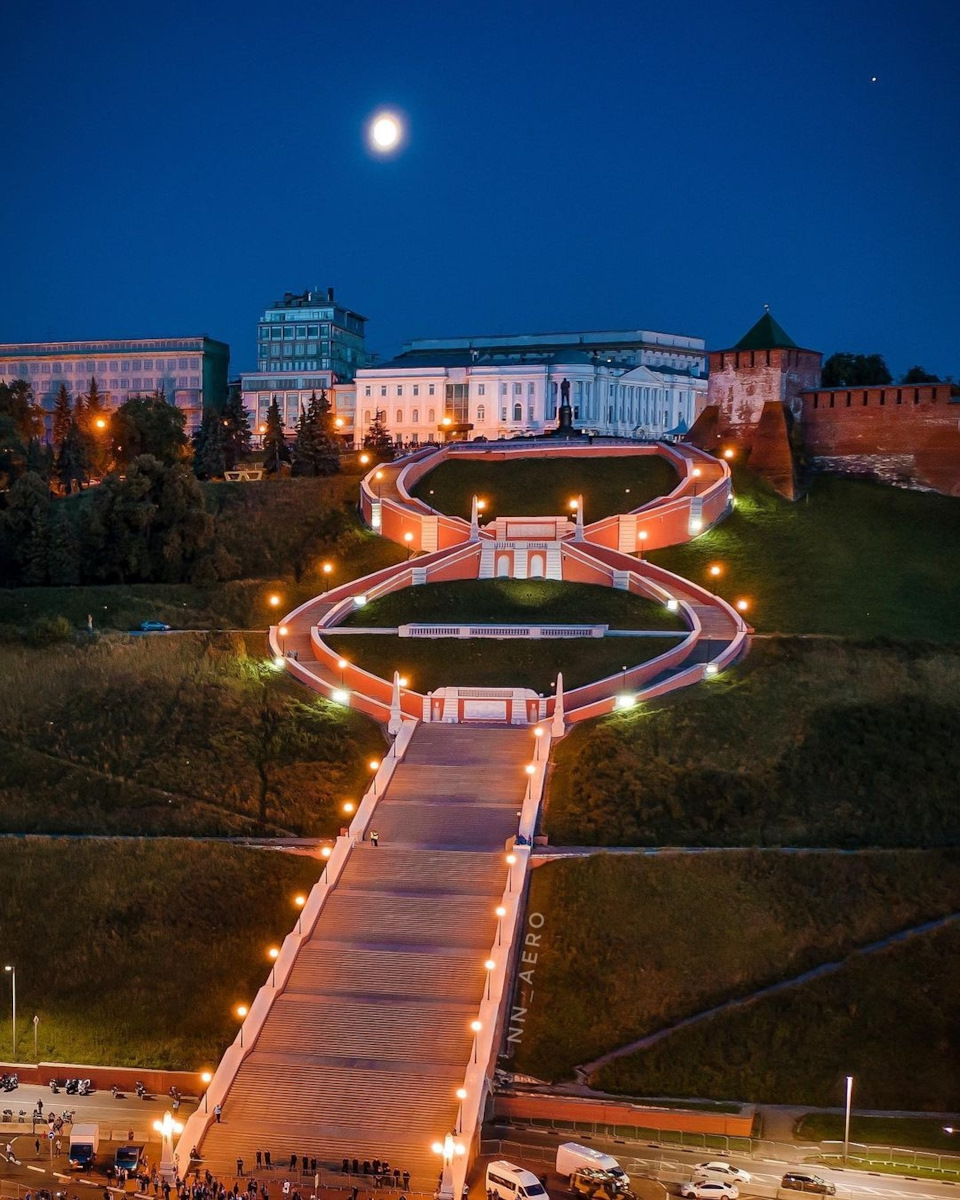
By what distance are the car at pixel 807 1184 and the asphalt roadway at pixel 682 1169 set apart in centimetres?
9

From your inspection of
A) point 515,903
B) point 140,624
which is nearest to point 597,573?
point 140,624

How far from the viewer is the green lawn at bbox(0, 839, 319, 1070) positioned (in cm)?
2892

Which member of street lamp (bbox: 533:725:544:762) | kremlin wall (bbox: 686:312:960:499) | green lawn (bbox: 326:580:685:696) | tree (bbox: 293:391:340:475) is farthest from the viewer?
tree (bbox: 293:391:340:475)

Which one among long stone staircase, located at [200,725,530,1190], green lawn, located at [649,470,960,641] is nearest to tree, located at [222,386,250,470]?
green lawn, located at [649,470,960,641]

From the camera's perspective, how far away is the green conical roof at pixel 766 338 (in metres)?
59.6

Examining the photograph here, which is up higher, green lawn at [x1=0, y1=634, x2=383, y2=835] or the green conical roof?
the green conical roof

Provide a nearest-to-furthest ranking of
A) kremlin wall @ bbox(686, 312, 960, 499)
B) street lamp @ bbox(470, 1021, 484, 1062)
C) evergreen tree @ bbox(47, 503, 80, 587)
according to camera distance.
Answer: street lamp @ bbox(470, 1021, 484, 1062) → evergreen tree @ bbox(47, 503, 80, 587) → kremlin wall @ bbox(686, 312, 960, 499)

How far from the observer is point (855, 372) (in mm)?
70500

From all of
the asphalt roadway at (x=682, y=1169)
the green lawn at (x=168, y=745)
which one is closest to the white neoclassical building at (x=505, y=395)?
the green lawn at (x=168, y=745)

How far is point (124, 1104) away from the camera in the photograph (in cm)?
2684

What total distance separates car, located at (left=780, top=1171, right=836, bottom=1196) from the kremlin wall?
119 feet

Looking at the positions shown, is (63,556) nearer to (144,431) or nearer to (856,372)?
(144,431)

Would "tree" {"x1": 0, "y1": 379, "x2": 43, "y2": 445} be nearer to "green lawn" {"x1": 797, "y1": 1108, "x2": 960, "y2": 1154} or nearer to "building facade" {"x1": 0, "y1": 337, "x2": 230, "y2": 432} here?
"building facade" {"x1": 0, "y1": 337, "x2": 230, "y2": 432}

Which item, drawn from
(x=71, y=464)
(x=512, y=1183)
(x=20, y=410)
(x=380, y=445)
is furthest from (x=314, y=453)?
(x=512, y=1183)
